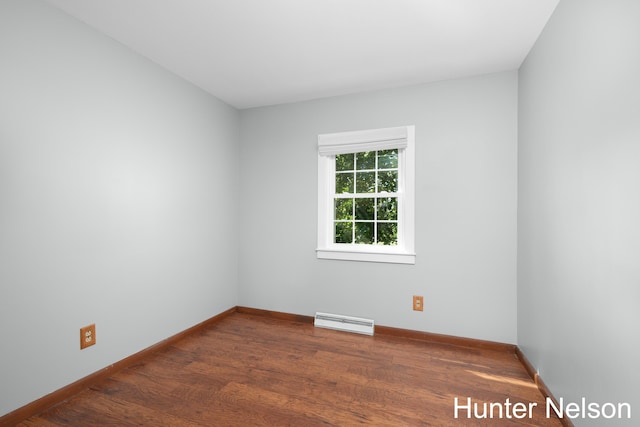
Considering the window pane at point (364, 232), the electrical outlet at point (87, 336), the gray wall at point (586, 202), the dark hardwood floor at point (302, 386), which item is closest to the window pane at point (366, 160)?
the window pane at point (364, 232)

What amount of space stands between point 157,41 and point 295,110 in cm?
148

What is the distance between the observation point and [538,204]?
2.07 metres

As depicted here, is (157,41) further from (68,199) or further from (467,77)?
(467,77)

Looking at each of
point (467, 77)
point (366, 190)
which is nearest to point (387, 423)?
point (366, 190)

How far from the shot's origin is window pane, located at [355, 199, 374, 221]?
3.14 meters

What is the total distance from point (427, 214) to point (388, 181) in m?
0.53

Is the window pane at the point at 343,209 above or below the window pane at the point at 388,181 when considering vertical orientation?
below

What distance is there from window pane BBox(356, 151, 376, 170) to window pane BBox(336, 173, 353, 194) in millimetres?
145

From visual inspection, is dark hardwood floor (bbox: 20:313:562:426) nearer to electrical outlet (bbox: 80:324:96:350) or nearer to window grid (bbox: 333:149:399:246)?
electrical outlet (bbox: 80:324:96:350)

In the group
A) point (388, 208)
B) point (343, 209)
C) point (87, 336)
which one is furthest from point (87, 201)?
point (388, 208)

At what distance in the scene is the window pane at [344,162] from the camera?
3.24 m

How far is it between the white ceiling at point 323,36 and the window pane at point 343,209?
1201mm

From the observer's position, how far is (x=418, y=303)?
9.26 ft

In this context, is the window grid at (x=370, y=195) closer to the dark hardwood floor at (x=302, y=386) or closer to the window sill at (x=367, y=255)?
the window sill at (x=367, y=255)
